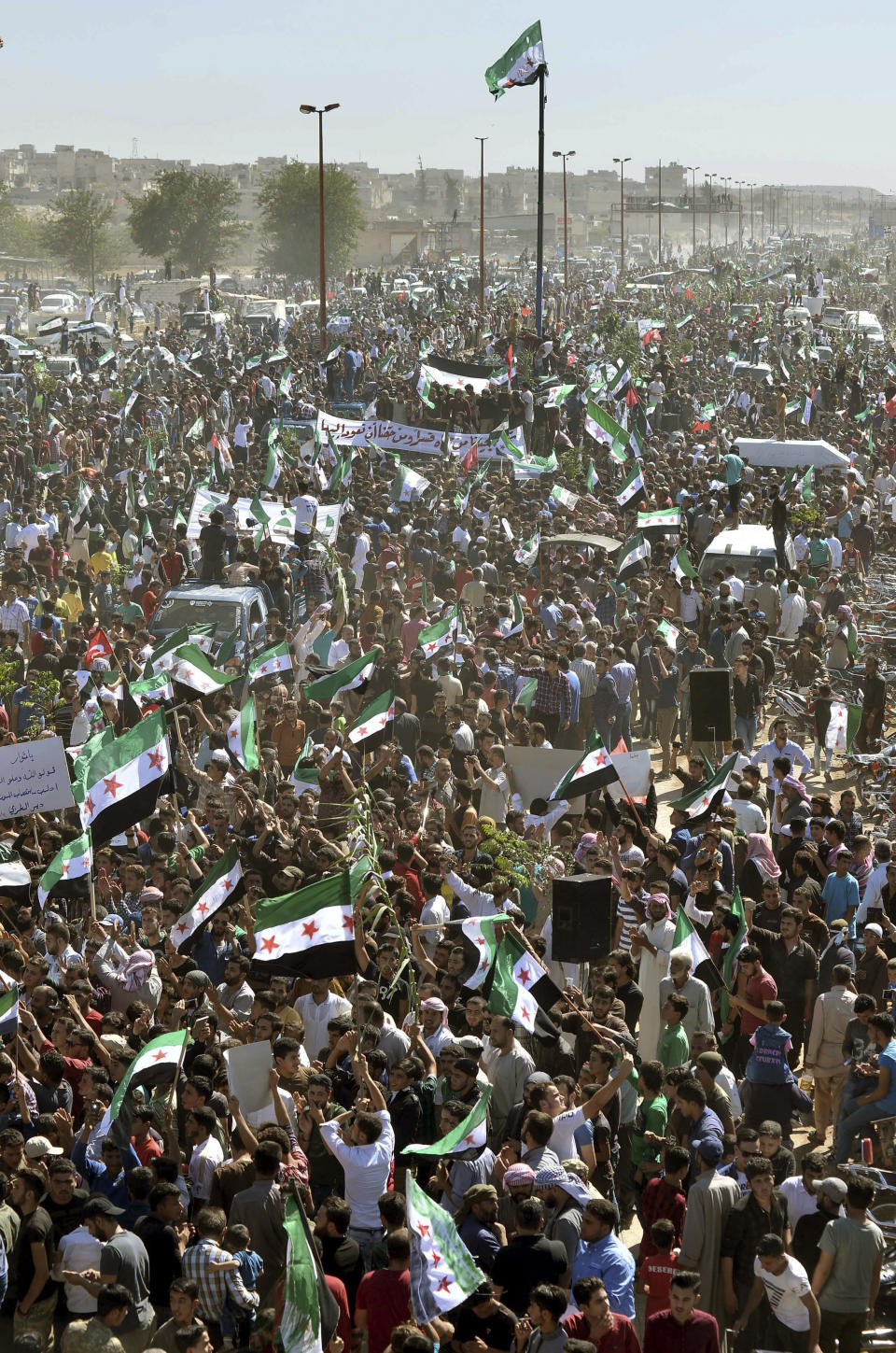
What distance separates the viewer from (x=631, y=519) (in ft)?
89.9

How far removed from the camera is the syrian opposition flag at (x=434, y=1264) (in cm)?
683

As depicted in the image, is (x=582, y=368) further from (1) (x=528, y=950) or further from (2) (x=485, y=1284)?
(2) (x=485, y=1284)

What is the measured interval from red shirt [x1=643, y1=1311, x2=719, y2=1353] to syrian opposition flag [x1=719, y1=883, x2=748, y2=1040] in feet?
12.0

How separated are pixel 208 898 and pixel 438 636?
20.6 feet

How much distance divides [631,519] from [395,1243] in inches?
816

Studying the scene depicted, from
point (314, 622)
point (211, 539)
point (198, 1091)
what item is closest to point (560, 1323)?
point (198, 1091)

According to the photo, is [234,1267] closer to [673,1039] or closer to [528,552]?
[673,1039]

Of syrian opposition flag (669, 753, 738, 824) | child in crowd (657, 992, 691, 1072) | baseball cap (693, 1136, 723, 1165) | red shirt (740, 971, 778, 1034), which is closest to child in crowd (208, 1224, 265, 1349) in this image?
baseball cap (693, 1136, 723, 1165)

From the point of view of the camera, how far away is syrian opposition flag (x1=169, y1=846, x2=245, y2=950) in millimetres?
10719

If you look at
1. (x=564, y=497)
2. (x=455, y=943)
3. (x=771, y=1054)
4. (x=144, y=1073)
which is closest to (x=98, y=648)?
(x=455, y=943)

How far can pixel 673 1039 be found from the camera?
9703 millimetres

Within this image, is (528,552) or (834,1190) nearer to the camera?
(834,1190)

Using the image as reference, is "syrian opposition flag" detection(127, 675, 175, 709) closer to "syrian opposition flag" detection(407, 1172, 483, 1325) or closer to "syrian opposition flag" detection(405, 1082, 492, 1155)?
"syrian opposition flag" detection(405, 1082, 492, 1155)

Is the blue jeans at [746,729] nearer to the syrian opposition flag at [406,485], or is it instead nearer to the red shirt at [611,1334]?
the syrian opposition flag at [406,485]
